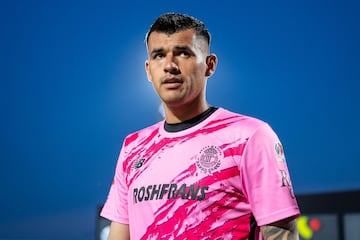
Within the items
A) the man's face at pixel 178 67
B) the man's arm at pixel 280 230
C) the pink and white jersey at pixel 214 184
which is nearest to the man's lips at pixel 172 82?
the man's face at pixel 178 67

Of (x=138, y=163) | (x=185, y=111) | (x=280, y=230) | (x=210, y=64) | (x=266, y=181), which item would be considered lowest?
(x=280, y=230)

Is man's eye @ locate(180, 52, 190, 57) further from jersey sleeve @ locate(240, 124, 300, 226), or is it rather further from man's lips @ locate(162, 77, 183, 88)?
jersey sleeve @ locate(240, 124, 300, 226)

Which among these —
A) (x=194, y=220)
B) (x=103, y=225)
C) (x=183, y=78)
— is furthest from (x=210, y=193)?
(x=103, y=225)

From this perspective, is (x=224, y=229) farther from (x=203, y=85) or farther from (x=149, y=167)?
(x=203, y=85)

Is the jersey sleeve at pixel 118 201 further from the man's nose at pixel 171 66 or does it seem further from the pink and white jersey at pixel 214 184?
the man's nose at pixel 171 66

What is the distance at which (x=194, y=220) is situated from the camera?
4.04 feet

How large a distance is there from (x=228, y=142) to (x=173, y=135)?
0.18 meters

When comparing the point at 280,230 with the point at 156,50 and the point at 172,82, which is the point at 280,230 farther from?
the point at 156,50

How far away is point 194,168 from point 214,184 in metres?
0.07

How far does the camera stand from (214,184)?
1240 millimetres

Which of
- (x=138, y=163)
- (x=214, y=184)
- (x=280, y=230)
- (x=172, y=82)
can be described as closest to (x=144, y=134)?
(x=138, y=163)

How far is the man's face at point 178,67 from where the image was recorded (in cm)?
136

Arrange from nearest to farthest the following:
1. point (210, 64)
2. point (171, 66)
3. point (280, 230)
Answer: point (280, 230), point (171, 66), point (210, 64)

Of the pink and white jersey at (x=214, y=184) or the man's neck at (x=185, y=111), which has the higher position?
the man's neck at (x=185, y=111)
